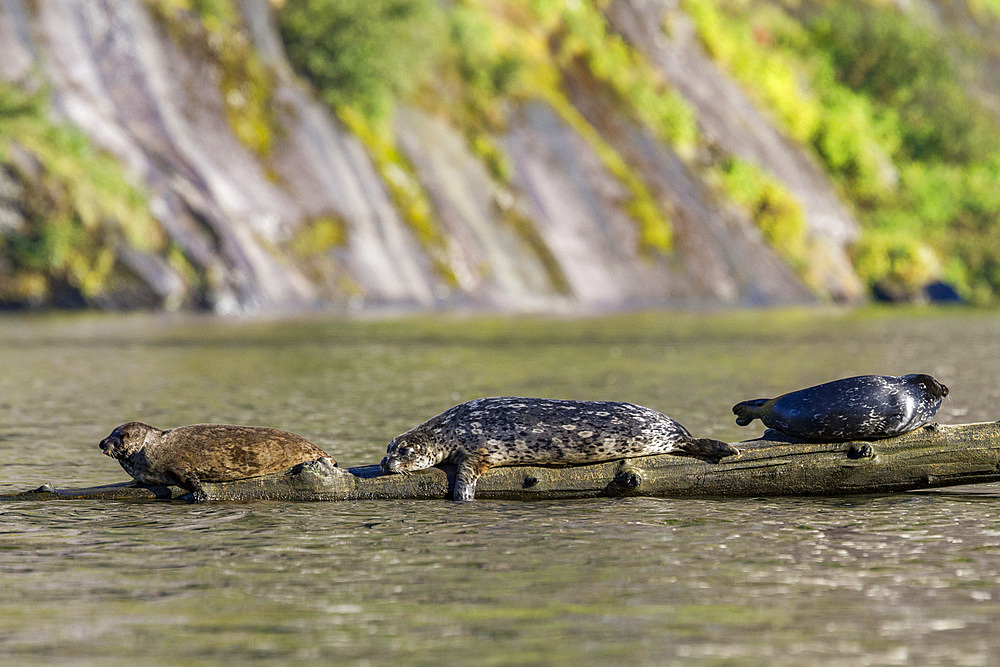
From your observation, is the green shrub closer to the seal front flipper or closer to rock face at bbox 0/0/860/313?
rock face at bbox 0/0/860/313

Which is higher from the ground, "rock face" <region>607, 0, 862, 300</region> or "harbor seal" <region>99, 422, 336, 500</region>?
"rock face" <region>607, 0, 862, 300</region>

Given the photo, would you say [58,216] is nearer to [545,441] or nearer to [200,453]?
[200,453]

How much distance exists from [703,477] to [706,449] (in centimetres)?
27

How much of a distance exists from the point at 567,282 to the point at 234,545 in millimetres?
64646

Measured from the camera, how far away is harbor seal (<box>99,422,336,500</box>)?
1289 centimetres

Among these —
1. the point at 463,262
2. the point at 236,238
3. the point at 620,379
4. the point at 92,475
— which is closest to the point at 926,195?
the point at 463,262

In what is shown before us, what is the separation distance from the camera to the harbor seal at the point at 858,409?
42.6ft

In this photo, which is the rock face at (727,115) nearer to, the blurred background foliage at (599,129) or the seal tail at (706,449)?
the blurred background foliage at (599,129)

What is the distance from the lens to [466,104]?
80.3 metres

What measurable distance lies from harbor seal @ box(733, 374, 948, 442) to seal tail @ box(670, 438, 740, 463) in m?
0.70

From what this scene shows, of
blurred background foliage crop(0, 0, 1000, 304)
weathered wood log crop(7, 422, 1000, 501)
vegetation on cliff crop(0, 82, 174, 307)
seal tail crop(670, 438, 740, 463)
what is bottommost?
weathered wood log crop(7, 422, 1000, 501)

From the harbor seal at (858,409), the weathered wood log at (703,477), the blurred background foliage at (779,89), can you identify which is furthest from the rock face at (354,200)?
the harbor seal at (858,409)

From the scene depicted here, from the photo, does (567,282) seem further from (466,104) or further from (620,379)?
(620,379)

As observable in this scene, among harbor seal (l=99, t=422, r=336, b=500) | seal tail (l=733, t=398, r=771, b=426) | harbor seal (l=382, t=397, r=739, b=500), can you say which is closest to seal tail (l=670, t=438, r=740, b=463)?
harbor seal (l=382, t=397, r=739, b=500)
